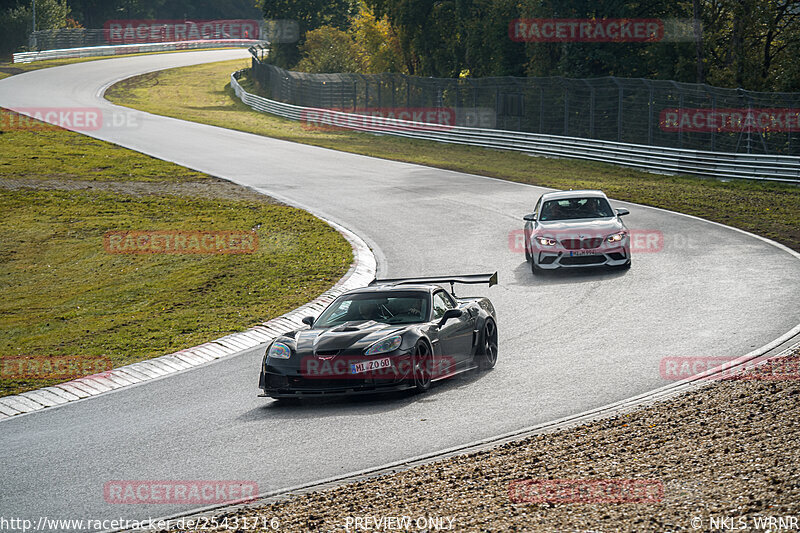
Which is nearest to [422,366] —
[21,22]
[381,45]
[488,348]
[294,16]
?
[488,348]

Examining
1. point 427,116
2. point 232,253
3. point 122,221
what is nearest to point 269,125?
point 427,116

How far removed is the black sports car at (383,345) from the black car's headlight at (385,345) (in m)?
0.01

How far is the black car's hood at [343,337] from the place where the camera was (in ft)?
34.6

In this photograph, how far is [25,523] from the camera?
6980 mm

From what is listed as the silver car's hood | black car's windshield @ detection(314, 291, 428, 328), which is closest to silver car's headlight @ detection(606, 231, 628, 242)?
the silver car's hood

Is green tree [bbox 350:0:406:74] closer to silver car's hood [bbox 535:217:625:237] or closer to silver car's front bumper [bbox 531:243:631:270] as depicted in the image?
silver car's hood [bbox 535:217:625:237]

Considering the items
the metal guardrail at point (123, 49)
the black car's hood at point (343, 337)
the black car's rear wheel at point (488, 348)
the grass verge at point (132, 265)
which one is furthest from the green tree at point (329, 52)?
the black car's hood at point (343, 337)

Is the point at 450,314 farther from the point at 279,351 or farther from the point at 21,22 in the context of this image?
the point at 21,22

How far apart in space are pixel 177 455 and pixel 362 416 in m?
2.12

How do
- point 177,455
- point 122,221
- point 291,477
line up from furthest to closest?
point 122,221 < point 177,455 < point 291,477

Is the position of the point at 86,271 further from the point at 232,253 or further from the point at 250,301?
the point at 250,301

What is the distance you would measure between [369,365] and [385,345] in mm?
310

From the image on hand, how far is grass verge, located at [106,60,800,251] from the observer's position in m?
24.4

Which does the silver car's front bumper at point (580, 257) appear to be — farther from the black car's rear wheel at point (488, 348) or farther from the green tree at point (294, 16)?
the green tree at point (294, 16)
